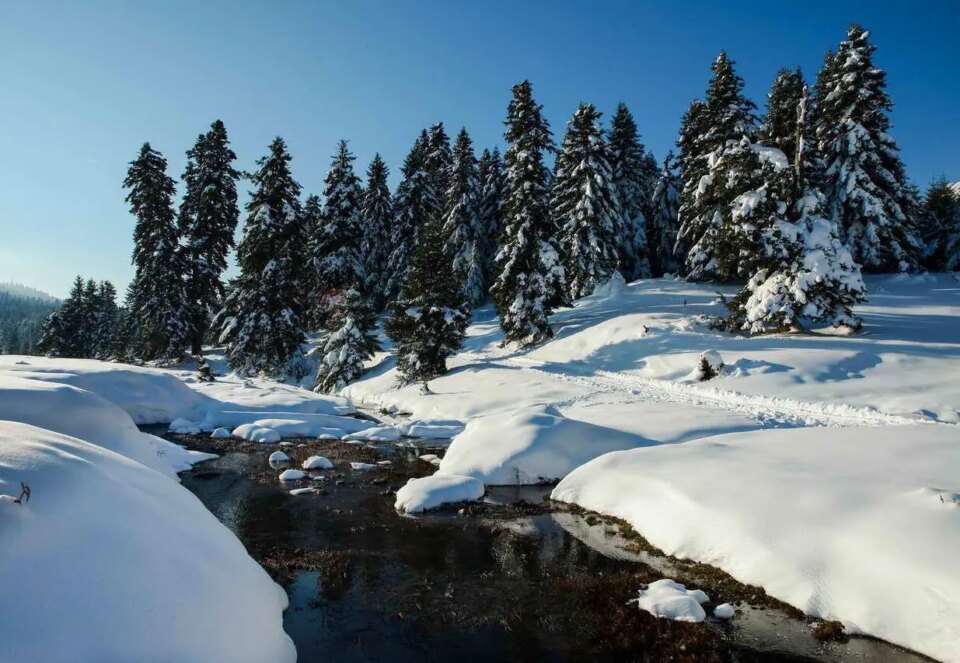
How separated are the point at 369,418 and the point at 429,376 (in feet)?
17.9

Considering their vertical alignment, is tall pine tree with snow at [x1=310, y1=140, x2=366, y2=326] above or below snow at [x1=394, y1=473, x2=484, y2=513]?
above

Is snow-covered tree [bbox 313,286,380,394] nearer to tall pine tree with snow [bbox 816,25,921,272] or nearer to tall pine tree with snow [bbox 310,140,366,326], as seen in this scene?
tall pine tree with snow [bbox 310,140,366,326]

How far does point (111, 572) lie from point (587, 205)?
38.7 metres

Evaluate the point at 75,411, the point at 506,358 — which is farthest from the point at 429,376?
the point at 75,411

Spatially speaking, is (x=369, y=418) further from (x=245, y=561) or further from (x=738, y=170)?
(x=738, y=170)

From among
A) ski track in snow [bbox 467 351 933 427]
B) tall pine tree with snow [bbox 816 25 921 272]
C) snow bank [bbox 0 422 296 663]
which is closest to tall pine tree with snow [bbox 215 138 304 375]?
ski track in snow [bbox 467 351 933 427]

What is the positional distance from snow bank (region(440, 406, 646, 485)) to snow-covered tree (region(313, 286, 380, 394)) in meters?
18.9

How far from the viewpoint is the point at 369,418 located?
2698cm

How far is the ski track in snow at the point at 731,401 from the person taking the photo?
57.2 feet

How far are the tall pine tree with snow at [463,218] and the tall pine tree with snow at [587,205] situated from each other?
29.0ft

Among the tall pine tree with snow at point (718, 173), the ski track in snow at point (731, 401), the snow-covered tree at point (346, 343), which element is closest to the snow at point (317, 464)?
the ski track in snow at point (731, 401)

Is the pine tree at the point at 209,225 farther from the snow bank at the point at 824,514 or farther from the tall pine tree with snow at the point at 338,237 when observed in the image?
the snow bank at the point at 824,514

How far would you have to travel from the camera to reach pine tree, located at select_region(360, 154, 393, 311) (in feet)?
175

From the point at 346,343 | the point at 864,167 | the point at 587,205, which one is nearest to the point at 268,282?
the point at 346,343
